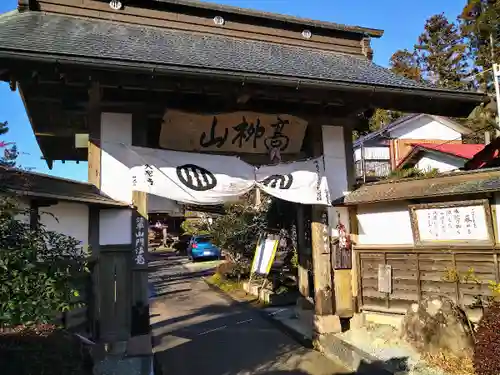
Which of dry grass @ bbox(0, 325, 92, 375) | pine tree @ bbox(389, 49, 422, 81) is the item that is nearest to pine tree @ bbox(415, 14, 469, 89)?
pine tree @ bbox(389, 49, 422, 81)

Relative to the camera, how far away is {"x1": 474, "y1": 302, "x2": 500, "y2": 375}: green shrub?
5.38 meters

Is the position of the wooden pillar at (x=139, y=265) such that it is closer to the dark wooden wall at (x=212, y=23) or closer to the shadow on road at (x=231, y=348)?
the shadow on road at (x=231, y=348)

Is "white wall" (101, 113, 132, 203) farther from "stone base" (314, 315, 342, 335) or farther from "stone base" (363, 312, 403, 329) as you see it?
"stone base" (363, 312, 403, 329)

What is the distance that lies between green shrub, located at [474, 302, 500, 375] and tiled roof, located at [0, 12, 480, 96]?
14.2 ft

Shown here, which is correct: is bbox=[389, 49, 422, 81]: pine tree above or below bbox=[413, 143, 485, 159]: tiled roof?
above

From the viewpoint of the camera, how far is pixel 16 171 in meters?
4.78

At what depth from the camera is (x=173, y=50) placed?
7691 mm

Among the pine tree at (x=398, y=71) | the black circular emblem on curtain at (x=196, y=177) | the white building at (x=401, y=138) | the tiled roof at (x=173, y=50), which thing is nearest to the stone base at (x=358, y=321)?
the black circular emblem on curtain at (x=196, y=177)

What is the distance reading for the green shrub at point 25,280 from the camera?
11.5 ft

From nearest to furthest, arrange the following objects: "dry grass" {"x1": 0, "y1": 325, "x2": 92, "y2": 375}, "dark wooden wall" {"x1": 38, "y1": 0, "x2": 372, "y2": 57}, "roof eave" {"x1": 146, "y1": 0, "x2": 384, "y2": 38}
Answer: "dry grass" {"x1": 0, "y1": 325, "x2": 92, "y2": 375}, "dark wooden wall" {"x1": 38, "y1": 0, "x2": 372, "y2": 57}, "roof eave" {"x1": 146, "y1": 0, "x2": 384, "y2": 38}

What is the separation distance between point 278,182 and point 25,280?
5428mm

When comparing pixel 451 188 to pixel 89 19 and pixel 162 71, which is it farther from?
pixel 89 19

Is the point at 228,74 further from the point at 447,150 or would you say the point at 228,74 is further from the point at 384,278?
the point at 447,150

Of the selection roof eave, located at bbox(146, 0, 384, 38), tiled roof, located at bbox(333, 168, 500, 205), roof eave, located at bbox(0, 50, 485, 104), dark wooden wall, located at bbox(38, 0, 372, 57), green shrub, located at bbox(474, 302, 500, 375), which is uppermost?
roof eave, located at bbox(146, 0, 384, 38)
